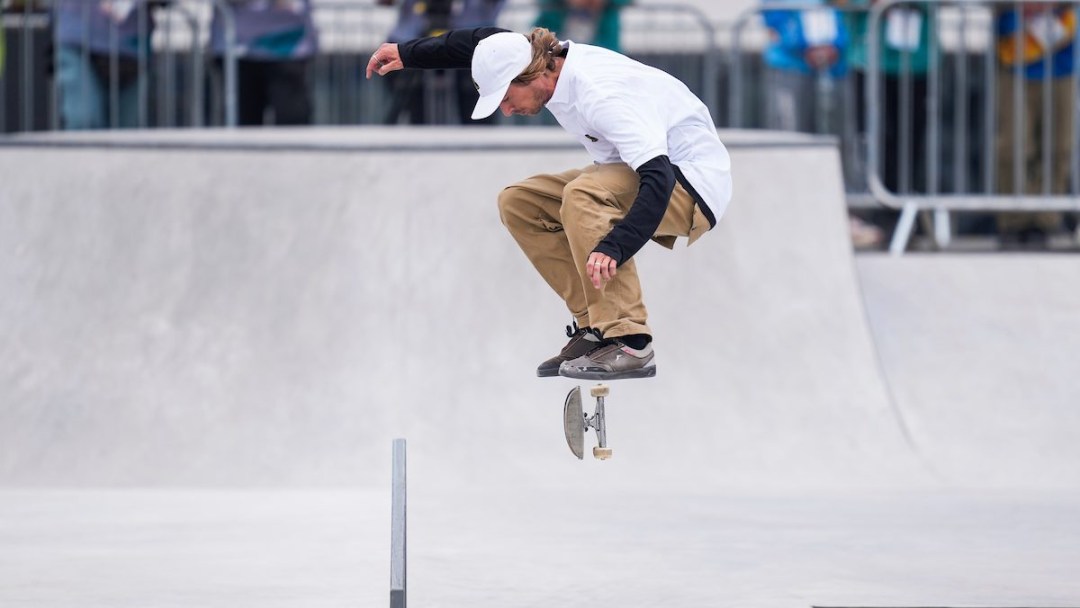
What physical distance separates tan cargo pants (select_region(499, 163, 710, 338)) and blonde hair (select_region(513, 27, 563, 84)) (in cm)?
40

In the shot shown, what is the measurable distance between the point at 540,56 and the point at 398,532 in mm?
1604

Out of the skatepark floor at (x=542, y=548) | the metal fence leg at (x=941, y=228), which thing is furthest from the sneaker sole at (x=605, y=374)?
the metal fence leg at (x=941, y=228)

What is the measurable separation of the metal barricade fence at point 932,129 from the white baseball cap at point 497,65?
6222mm

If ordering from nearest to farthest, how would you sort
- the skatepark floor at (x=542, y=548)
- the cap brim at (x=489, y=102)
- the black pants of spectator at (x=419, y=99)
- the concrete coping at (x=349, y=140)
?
the cap brim at (x=489, y=102) < the skatepark floor at (x=542, y=548) < the concrete coping at (x=349, y=140) < the black pants of spectator at (x=419, y=99)

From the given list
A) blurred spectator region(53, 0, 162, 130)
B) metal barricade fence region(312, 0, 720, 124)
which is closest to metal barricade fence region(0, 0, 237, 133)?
blurred spectator region(53, 0, 162, 130)

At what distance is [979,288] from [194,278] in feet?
16.8

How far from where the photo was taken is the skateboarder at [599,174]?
16.7 ft

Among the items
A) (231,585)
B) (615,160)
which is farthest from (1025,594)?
(231,585)

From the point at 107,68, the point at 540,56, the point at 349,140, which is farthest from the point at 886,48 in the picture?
the point at 540,56

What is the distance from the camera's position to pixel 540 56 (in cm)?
515

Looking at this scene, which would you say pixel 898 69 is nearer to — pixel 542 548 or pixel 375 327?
pixel 375 327

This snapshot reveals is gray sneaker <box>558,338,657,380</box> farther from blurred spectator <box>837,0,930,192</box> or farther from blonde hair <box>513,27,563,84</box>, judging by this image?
blurred spectator <box>837,0,930,192</box>

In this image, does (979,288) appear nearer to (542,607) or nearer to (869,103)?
(869,103)

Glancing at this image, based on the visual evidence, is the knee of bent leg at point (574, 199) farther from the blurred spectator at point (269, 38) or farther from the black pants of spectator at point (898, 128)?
the blurred spectator at point (269, 38)
